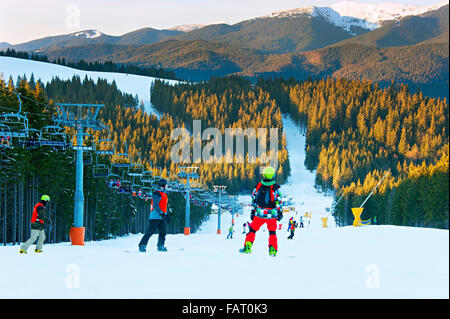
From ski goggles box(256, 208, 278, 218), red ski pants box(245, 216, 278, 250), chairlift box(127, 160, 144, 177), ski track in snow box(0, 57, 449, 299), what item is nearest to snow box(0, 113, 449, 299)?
ski track in snow box(0, 57, 449, 299)

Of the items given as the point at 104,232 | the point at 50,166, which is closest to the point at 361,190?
the point at 104,232

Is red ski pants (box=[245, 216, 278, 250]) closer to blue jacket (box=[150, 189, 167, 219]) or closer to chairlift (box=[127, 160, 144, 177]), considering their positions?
blue jacket (box=[150, 189, 167, 219])

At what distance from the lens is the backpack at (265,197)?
563 inches

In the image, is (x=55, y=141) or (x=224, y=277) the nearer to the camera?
(x=224, y=277)

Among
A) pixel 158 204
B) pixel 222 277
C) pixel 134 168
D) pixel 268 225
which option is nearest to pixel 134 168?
pixel 134 168

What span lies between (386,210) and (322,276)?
106 metres

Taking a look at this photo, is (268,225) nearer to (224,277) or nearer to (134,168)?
(224,277)

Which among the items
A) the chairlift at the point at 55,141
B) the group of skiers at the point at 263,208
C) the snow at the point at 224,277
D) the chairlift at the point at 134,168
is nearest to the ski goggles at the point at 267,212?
the group of skiers at the point at 263,208

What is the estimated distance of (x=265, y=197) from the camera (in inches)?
563

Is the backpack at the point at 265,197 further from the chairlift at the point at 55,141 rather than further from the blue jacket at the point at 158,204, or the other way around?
the chairlift at the point at 55,141

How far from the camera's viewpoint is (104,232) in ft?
226

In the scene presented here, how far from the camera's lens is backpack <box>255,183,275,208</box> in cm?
1429

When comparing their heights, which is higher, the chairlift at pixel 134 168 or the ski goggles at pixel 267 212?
the ski goggles at pixel 267 212
